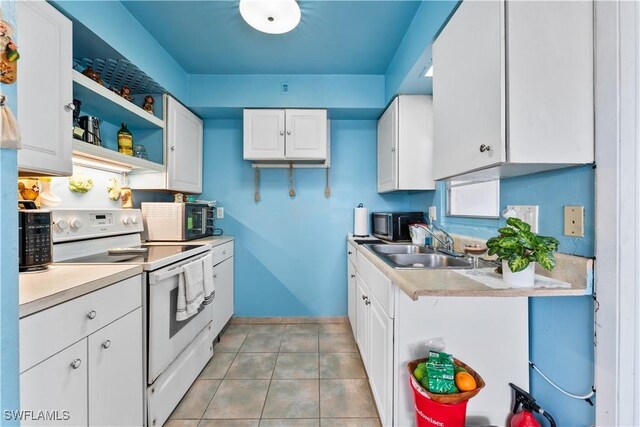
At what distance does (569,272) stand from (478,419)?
75 centimetres

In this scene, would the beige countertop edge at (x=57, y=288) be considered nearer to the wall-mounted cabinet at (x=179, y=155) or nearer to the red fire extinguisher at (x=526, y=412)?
the wall-mounted cabinet at (x=179, y=155)

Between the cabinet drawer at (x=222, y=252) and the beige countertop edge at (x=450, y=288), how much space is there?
1.59 meters

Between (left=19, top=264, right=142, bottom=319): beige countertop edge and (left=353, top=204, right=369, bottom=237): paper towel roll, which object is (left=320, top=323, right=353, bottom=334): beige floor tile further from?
(left=19, top=264, right=142, bottom=319): beige countertop edge

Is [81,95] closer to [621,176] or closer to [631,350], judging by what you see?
[621,176]

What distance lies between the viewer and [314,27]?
1775 millimetres

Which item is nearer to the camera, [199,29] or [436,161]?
[436,161]

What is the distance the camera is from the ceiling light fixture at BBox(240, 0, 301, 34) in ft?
4.57

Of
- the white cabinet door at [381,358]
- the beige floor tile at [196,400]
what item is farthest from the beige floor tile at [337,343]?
the beige floor tile at [196,400]

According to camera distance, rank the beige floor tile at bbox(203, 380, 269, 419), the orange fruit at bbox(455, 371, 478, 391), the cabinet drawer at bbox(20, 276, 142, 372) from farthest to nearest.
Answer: the beige floor tile at bbox(203, 380, 269, 419) → the orange fruit at bbox(455, 371, 478, 391) → the cabinet drawer at bbox(20, 276, 142, 372)

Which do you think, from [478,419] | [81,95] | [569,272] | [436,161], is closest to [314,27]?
[436,161]

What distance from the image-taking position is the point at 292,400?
158cm

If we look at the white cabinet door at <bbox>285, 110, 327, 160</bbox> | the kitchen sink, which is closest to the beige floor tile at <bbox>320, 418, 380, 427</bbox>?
the kitchen sink

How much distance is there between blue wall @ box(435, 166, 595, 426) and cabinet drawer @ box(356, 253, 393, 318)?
1.73 ft

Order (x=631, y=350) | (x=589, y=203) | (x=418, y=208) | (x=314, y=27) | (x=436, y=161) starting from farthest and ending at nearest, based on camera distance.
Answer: (x=418, y=208) → (x=314, y=27) → (x=436, y=161) → (x=589, y=203) → (x=631, y=350)
